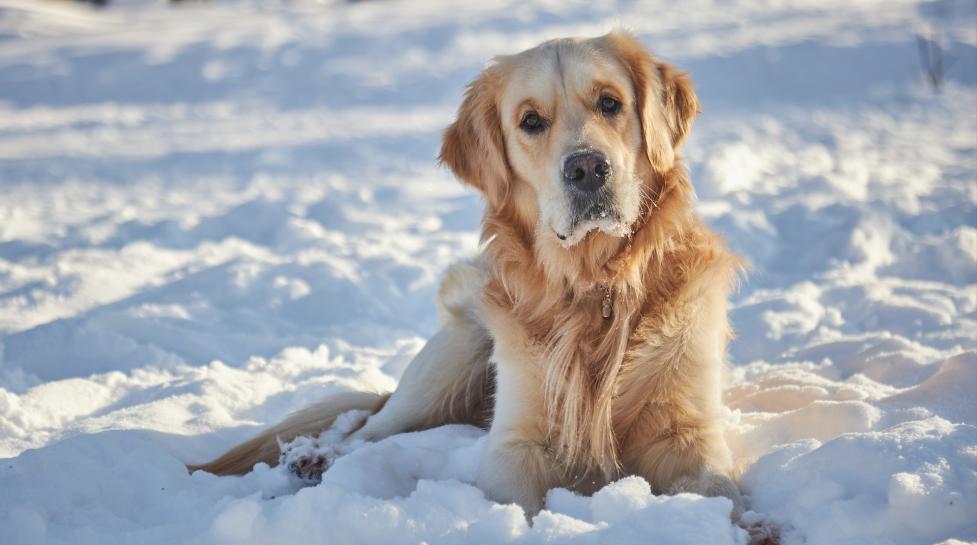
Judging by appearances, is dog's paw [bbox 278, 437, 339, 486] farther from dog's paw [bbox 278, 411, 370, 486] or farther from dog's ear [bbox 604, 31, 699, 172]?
dog's ear [bbox 604, 31, 699, 172]

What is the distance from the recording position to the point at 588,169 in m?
2.92

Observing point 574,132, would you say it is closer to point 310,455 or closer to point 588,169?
point 588,169

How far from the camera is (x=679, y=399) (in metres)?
2.99

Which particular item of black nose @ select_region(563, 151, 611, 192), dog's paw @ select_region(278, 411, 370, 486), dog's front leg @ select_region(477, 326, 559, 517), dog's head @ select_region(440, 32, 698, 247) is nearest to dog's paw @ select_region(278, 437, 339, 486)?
dog's paw @ select_region(278, 411, 370, 486)

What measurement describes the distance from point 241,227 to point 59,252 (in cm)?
131

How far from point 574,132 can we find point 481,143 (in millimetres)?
493

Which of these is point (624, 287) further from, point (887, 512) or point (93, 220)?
point (93, 220)

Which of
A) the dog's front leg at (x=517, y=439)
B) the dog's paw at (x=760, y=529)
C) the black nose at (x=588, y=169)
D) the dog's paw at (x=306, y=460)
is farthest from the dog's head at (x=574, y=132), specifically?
the dog's paw at (x=306, y=460)

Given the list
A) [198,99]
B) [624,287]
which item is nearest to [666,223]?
[624,287]

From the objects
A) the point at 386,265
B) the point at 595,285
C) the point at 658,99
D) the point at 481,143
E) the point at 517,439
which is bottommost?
the point at 386,265

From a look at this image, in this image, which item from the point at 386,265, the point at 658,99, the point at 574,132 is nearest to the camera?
the point at 574,132

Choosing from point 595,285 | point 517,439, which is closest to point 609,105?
point 595,285

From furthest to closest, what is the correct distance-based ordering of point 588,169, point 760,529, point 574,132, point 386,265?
point 386,265
point 574,132
point 588,169
point 760,529

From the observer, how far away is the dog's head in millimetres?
2969
